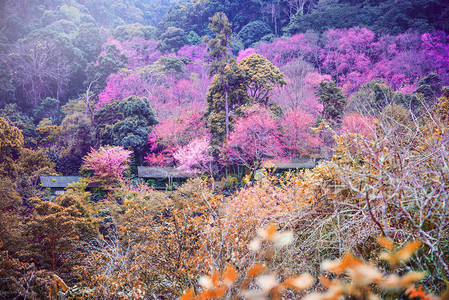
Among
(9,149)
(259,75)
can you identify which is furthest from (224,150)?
(9,149)

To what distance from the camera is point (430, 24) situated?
16.8m

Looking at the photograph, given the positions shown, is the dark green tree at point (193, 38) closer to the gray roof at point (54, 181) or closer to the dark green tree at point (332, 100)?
the dark green tree at point (332, 100)

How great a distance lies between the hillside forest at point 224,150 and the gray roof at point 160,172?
78 mm

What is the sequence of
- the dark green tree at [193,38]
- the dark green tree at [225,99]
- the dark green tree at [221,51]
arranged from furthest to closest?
the dark green tree at [193,38] < the dark green tree at [225,99] < the dark green tree at [221,51]

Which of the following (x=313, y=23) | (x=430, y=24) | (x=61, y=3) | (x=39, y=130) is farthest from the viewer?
(x=61, y=3)

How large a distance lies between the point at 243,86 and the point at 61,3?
2561cm

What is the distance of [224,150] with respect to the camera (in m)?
10.6

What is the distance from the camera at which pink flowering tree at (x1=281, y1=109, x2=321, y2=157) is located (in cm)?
998

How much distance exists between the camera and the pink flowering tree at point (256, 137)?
9.73 meters

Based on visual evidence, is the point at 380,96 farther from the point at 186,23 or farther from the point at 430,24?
the point at 186,23

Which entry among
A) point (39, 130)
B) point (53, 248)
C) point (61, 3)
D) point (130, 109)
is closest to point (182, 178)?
point (130, 109)

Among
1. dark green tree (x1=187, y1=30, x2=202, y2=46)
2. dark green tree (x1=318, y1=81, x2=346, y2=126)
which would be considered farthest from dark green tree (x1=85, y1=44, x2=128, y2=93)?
dark green tree (x1=318, y1=81, x2=346, y2=126)

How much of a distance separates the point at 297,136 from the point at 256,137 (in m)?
1.84

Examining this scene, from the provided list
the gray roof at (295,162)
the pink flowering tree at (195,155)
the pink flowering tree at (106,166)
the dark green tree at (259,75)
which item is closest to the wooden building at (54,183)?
the pink flowering tree at (106,166)
